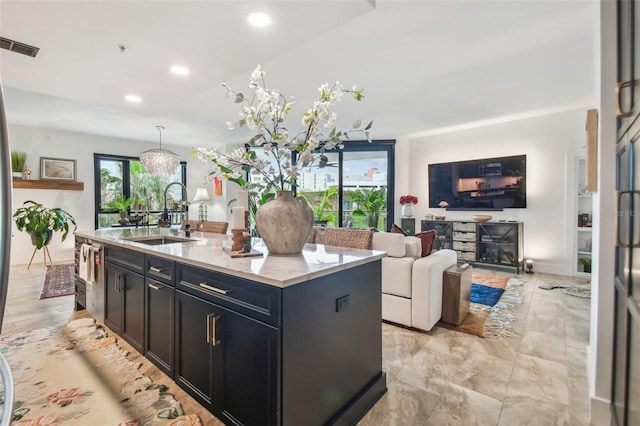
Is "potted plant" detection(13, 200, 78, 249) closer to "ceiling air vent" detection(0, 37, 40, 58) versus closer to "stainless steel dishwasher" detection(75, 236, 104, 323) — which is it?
"stainless steel dishwasher" detection(75, 236, 104, 323)

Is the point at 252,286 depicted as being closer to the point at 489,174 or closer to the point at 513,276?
the point at 513,276

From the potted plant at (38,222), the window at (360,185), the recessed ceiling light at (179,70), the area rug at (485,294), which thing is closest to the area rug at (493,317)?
the area rug at (485,294)

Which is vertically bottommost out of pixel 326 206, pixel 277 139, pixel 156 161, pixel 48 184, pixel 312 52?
pixel 326 206

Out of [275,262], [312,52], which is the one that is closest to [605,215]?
[275,262]

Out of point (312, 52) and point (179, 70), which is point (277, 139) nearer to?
point (179, 70)

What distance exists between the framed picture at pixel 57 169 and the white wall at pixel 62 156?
0.08 meters

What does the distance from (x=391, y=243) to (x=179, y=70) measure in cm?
240

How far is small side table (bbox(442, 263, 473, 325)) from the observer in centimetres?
287

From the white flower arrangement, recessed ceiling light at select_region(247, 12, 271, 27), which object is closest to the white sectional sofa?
the white flower arrangement

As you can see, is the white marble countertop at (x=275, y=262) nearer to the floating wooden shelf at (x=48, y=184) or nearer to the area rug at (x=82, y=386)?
the area rug at (x=82, y=386)

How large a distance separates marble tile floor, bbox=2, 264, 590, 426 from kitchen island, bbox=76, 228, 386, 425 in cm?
20

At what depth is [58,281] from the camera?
178 inches

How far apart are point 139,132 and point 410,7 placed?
5.91 m

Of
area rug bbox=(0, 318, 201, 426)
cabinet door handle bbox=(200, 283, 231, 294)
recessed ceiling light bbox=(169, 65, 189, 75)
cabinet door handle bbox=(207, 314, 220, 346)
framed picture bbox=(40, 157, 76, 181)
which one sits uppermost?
recessed ceiling light bbox=(169, 65, 189, 75)
